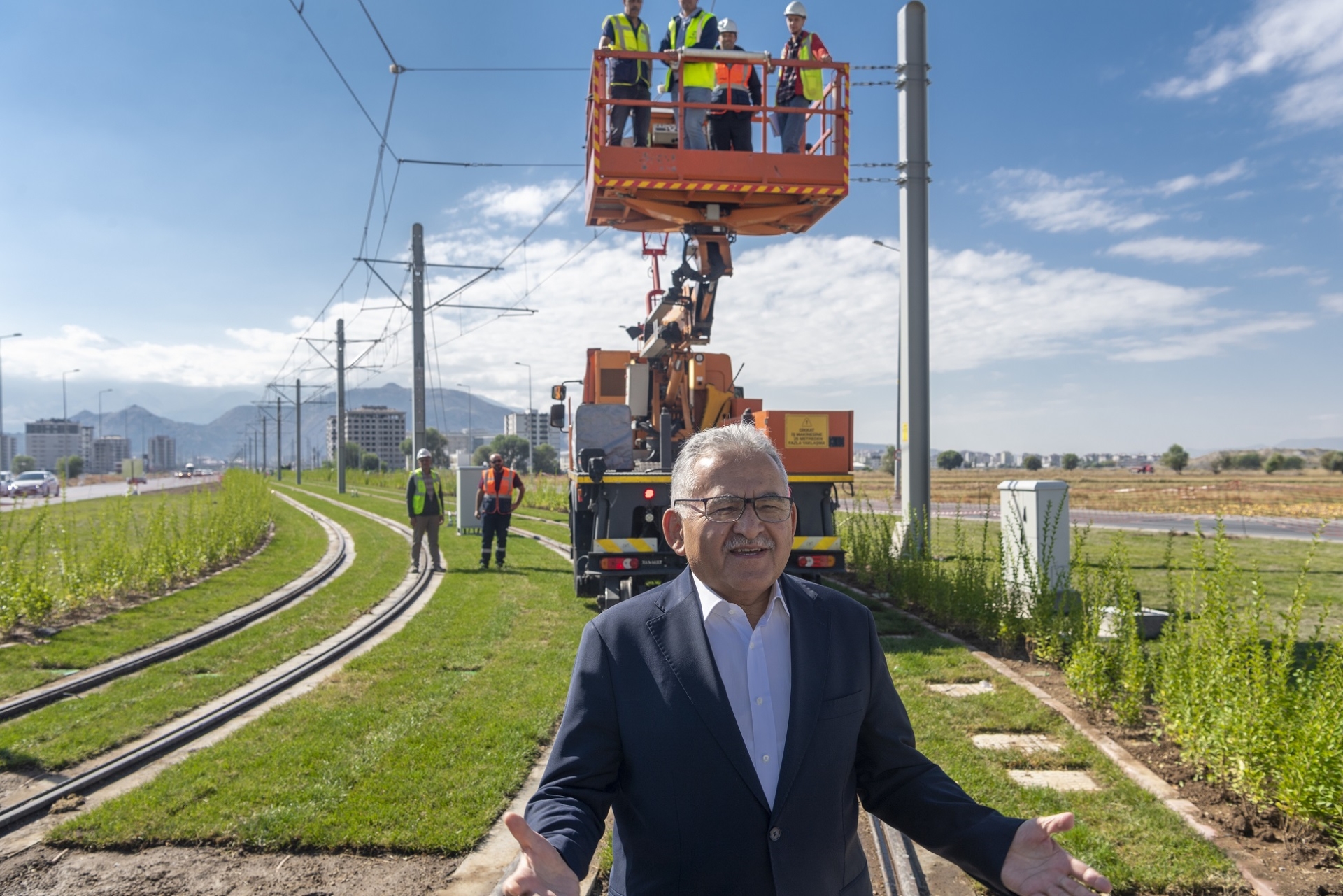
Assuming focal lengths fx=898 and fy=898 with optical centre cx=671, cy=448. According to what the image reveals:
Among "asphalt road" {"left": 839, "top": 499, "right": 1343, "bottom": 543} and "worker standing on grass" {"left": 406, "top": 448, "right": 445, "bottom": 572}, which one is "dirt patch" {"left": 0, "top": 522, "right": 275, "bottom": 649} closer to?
"worker standing on grass" {"left": 406, "top": 448, "right": 445, "bottom": 572}

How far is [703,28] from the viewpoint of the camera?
939cm

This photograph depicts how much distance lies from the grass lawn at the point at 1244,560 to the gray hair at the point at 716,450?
5199 mm

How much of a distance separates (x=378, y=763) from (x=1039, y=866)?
14.4ft

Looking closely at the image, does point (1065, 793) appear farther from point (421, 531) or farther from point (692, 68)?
point (421, 531)

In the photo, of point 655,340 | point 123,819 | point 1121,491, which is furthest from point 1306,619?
point 1121,491

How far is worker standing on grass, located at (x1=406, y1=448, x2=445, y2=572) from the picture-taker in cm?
1454

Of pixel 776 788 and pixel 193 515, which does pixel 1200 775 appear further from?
pixel 193 515

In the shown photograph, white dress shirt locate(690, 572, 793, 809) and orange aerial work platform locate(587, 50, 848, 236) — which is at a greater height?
orange aerial work platform locate(587, 50, 848, 236)

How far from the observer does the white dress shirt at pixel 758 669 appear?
2.14 m

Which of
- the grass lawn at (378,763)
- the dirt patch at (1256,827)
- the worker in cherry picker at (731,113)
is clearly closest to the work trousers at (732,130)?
the worker in cherry picker at (731,113)

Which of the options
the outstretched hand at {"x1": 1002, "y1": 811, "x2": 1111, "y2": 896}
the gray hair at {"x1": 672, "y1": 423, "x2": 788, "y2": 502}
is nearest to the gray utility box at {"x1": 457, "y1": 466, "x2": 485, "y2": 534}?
the gray hair at {"x1": 672, "y1": 423, "x2": 788, "y2": 502}

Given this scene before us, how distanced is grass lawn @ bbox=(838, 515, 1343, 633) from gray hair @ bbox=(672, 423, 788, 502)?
5.20 m

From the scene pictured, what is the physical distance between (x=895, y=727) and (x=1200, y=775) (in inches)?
142

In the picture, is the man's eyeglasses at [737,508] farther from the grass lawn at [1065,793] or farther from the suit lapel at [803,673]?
the grass lawn at [1065,793]
